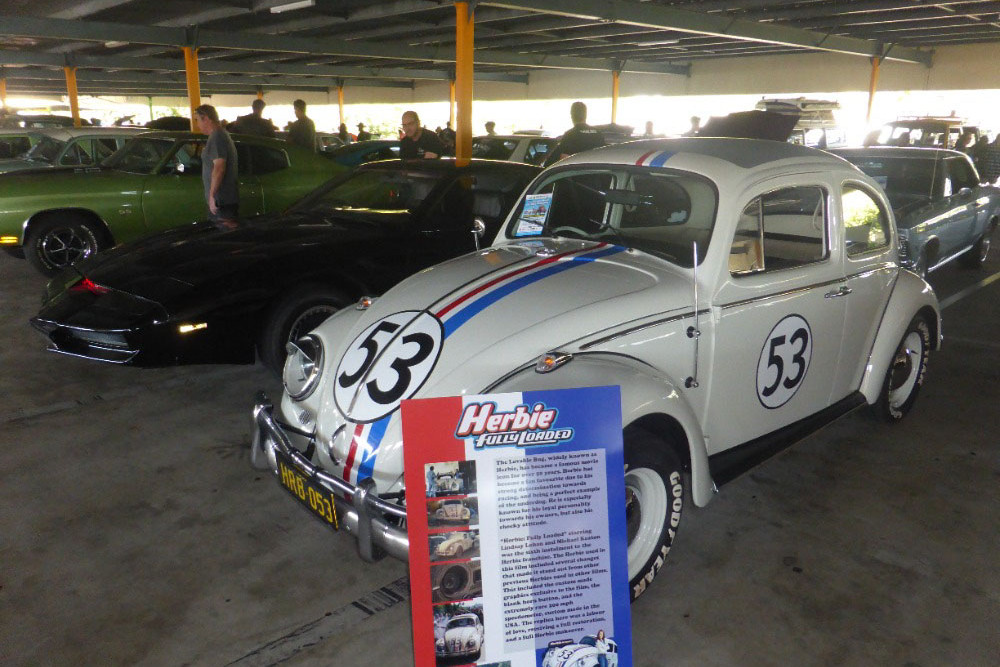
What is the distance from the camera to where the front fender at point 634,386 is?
2.53 meters

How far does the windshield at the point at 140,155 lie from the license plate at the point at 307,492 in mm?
6291

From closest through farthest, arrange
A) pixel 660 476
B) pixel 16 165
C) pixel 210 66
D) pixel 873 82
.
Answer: pixel 660 476, pixel 16 165, pixel 873 82, pixel 210 66

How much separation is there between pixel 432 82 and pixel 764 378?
33084 mm

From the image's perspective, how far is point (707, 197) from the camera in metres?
3.23

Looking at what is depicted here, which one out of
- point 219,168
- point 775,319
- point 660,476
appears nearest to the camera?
point 660,476

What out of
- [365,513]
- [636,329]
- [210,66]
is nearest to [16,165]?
[365,513]

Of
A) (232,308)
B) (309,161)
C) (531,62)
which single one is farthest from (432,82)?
(232,308)

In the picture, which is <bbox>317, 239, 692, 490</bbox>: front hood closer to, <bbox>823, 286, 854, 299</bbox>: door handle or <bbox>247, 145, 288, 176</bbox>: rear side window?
<bbox>823, 286, 854, 299</bbox>: door handle

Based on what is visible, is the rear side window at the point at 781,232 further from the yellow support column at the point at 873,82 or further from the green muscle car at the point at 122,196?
the yellow support column at the point at 873,82

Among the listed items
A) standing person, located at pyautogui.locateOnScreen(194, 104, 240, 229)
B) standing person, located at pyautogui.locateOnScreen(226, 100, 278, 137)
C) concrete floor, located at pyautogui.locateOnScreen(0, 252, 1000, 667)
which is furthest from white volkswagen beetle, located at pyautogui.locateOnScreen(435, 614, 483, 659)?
standing person, located at pyautogui.locateOnScreen(226, 100, 278, 137)

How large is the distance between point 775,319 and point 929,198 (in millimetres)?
5446

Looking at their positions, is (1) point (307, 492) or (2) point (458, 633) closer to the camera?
(2) point (458, 633)

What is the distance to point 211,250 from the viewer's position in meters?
4.72

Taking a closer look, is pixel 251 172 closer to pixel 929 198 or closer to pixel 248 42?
pixel 929 198
